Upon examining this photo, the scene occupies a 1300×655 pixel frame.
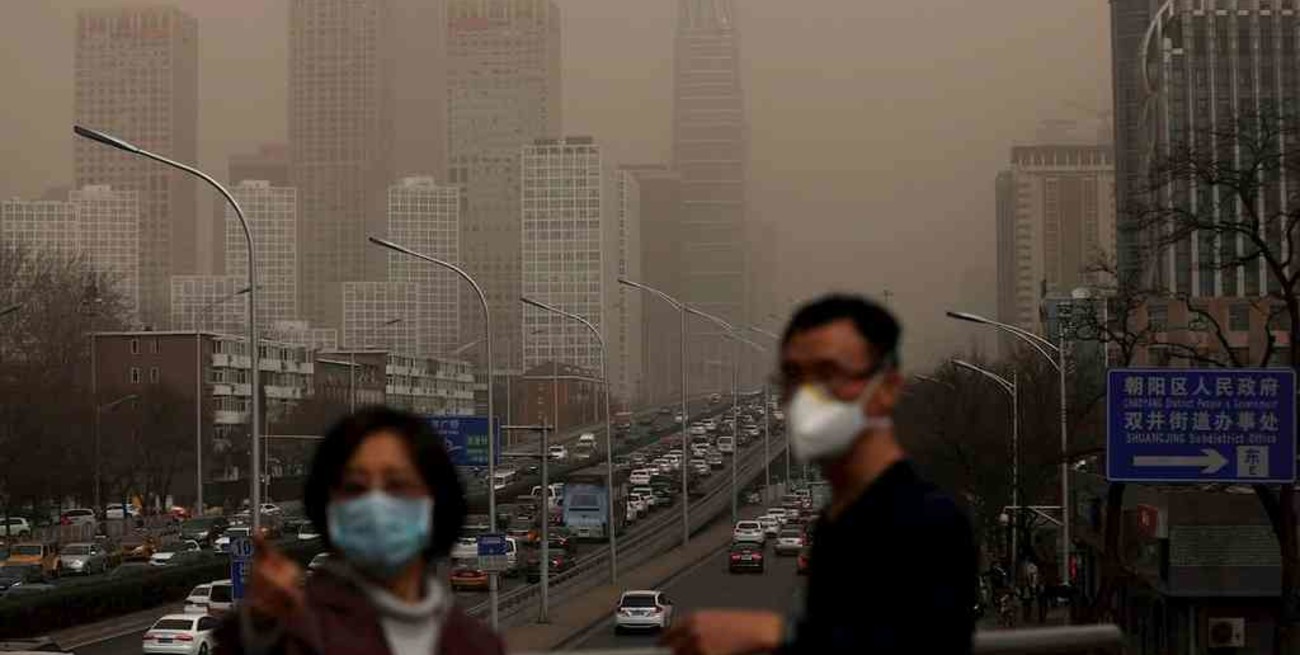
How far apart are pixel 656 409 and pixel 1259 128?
136070 mm

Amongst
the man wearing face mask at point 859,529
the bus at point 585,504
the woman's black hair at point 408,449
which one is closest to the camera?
the man wearing face mask at point 859,529

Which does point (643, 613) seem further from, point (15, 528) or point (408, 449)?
point (15, 528)

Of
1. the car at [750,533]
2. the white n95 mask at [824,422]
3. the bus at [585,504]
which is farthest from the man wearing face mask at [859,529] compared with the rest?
the bus at [585,504]

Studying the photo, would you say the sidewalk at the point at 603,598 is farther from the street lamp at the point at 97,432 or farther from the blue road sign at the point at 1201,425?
the street lamp at the point at 97,432

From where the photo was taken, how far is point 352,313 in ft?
652

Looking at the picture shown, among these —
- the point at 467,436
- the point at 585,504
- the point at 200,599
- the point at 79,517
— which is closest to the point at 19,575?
the point at 200,599

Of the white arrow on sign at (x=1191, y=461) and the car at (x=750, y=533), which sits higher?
the white arrow on sign at (x=1191, y=461)

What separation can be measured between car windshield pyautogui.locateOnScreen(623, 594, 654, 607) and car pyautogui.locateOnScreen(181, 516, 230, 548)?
2406cm

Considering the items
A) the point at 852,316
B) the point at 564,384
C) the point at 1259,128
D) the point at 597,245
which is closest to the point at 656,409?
the point at 597,245

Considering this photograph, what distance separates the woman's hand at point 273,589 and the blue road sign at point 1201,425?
69.9 ft

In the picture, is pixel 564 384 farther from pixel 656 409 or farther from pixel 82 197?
pixel 82 197

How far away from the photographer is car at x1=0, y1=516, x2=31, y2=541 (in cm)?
6544

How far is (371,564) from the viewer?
3221mm

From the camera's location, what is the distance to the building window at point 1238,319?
284 ft
